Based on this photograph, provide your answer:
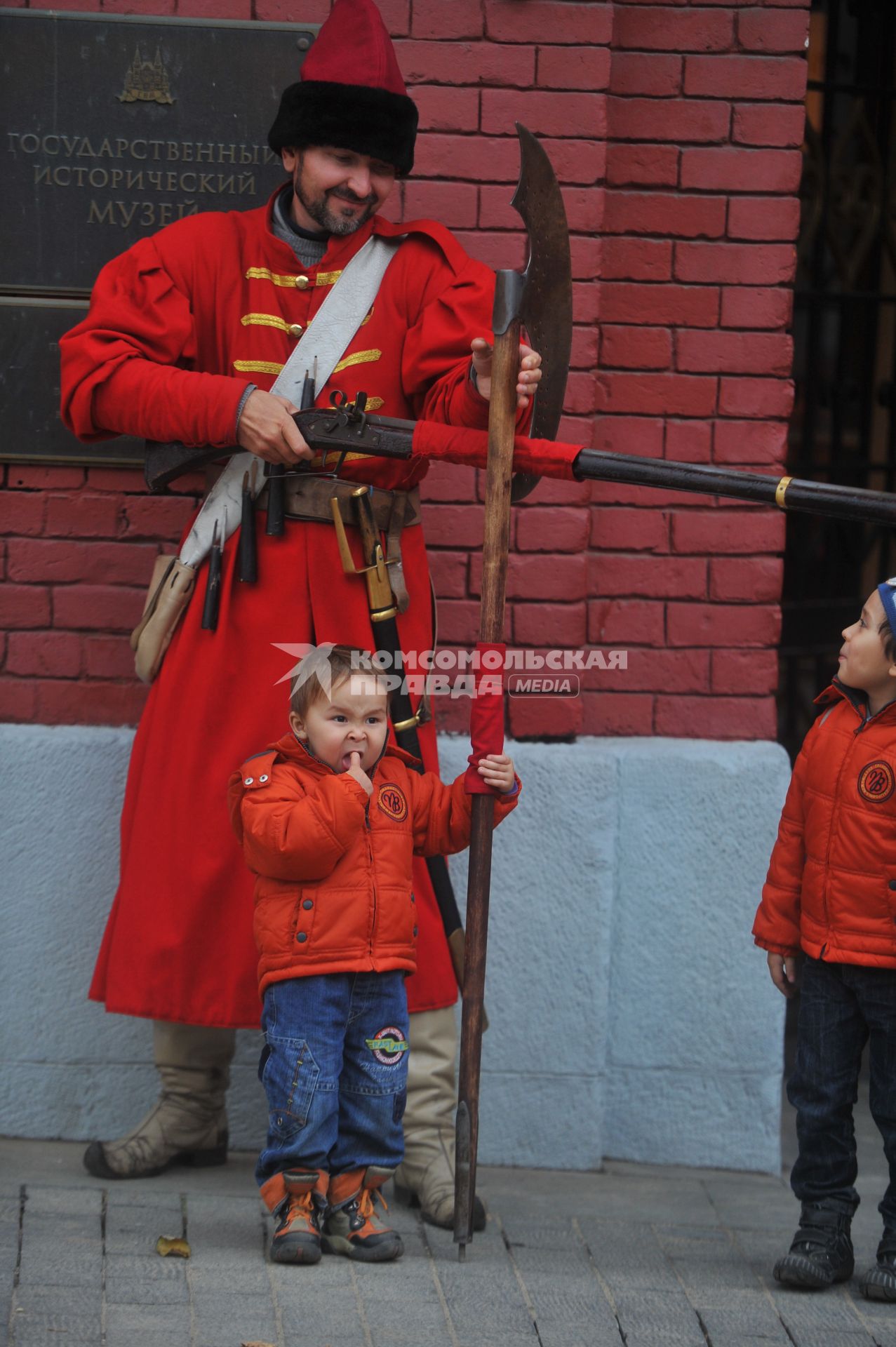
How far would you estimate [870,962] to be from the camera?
2941 millimetres

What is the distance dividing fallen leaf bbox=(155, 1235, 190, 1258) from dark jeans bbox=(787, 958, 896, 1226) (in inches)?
45.4

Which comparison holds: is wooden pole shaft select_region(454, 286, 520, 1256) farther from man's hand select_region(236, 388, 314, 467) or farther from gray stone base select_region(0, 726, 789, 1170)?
gray stone base select_region(0, 726, 789, 1170)

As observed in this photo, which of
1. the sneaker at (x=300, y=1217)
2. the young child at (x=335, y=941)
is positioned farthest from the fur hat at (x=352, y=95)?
the sneaker at (x=300, y=1217)

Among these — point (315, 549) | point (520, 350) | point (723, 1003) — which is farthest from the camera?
point (723, 1003)

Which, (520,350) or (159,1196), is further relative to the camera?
(159,1196)

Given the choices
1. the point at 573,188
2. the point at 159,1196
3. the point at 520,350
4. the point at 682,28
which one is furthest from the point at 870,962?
the point at 682,28

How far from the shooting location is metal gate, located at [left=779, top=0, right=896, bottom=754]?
14.5 feet

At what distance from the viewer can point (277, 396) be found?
307cm

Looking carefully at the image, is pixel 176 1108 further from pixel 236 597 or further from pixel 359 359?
pixel 359 359

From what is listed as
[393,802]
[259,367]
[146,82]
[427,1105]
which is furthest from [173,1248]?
[146,82]

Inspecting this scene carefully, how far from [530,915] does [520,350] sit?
55.3 inches

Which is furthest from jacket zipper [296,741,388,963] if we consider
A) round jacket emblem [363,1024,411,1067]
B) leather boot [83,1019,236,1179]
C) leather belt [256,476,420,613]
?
leather boot [83,1019,236,1179]

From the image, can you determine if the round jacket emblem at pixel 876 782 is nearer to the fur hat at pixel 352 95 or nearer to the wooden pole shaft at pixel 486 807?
the wooden pole shaft at pixel 486 807

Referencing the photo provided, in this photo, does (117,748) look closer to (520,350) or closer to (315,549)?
(315,549)
